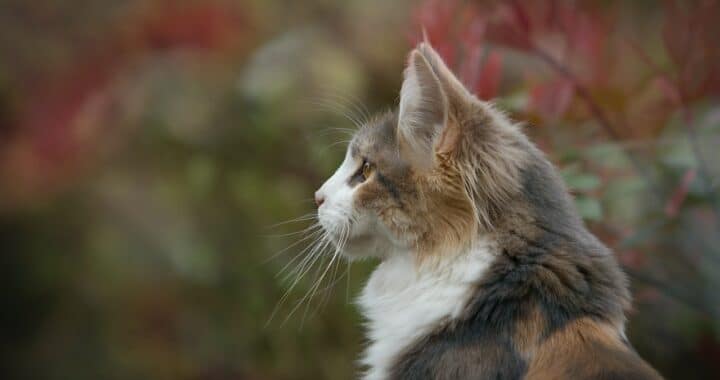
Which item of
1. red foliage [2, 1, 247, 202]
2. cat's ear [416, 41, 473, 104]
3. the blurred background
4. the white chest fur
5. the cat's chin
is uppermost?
red foliage [2, 1, 247, 202]

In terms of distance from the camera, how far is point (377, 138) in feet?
6.74

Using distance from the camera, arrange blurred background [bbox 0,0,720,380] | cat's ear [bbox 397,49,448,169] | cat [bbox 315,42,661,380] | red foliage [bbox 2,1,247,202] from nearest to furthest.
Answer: cat [bbox 315,42,661,380] → cat's ear [bbox 397,49,448,169] → blurred background [bbox 0,0,720,380] → red foliage [bbox 2,1,247,202]

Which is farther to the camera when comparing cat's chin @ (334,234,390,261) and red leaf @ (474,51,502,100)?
red leaf @ (474,51,502,100)

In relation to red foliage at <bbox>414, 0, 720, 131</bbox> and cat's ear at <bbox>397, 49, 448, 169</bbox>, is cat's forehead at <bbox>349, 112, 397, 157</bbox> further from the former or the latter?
red foliage at <bbox>414, 0, 720, 131</bbox>

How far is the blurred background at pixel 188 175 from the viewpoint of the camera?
3.93 metres

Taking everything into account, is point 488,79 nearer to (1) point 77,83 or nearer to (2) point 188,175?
(2) point 188,175

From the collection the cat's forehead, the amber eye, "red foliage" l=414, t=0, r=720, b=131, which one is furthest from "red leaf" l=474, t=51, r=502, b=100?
the amber eye

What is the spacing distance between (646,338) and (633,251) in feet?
1.66

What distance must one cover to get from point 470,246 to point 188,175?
8.69 feet

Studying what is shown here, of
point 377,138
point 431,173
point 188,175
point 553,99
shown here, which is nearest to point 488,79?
point 553,99

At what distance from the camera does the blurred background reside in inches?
155

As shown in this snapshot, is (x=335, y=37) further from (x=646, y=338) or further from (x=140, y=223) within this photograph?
(x=646, y=338)

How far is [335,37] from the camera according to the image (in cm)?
439

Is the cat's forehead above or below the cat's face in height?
above
